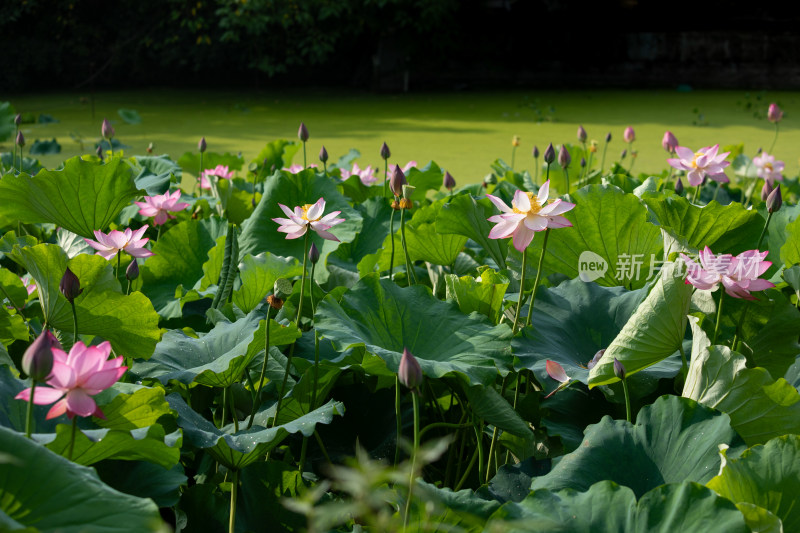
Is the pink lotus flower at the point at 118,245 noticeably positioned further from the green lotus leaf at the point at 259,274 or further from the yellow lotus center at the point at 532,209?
the yellow lotus center at the point at 532,209

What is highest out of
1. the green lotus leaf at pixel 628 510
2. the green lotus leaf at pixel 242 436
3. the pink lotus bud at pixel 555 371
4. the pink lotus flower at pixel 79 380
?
the pink lotus flower at pixel 79 380

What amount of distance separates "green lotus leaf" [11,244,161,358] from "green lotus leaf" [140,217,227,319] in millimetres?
316

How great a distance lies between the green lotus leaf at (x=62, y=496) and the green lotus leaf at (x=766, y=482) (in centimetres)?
35

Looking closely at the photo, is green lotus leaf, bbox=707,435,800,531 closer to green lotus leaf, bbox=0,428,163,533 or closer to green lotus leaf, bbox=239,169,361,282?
green lotus leaf, bbox=0,428,163,533

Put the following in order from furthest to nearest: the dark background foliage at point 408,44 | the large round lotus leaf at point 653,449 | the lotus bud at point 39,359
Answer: the dark background foliage at point 408,44 < the large round lotus leaf at point 653,449 < the lotus bud at point 39,359

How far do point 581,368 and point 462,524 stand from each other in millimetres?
221

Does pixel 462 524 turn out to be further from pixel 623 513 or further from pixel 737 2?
pixel 737 2

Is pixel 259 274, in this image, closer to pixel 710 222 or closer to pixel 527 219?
pixel 527 219

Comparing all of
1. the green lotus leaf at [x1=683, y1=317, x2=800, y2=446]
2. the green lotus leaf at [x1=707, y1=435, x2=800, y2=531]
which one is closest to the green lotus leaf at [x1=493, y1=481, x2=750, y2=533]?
the green lotus leaf at [x1=707, y1=435, x2=800, y2=531]

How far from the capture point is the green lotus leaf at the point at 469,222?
899 millimetres

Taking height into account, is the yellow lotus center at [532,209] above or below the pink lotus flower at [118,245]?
above

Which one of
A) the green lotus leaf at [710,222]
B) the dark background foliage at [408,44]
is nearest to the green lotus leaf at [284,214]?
the green lotus leaf at [710,222]

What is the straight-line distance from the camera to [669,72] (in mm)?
8227

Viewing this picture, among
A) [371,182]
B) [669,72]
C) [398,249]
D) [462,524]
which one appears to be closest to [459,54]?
[669,72]
